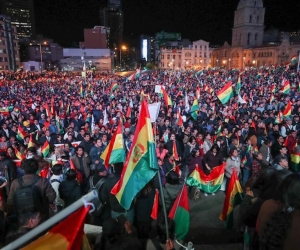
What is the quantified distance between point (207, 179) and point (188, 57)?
104282mm

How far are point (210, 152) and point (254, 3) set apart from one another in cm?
9316

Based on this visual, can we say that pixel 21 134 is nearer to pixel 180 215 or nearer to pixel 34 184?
pixel 34 184

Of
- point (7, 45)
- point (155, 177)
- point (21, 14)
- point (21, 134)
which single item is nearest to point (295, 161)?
point (155, 177)

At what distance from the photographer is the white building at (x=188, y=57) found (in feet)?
347

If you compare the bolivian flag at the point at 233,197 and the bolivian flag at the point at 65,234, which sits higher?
the bolivian flag at the point at 65,234

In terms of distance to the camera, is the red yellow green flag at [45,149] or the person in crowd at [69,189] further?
the red yellow green flag at [45,149]

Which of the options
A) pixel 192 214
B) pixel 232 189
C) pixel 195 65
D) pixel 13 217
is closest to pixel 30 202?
pixel 13 217

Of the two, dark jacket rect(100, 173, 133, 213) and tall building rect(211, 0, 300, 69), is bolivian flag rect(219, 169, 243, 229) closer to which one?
dark jacket rect(100, 173, 133, 213)

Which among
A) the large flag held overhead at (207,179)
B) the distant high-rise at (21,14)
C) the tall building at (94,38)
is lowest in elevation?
the large flag held overhead at (207,179)

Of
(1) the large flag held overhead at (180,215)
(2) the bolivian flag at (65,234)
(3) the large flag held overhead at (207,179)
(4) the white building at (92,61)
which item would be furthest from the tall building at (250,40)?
(2) the bolivian flag at (65,234)

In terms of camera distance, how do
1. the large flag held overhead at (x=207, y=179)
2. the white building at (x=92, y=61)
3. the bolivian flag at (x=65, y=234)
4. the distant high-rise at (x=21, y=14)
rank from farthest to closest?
the distant high-rise at (x=21, y=14) → the white building at (x=92, y=61) → the large flag held overhead at (x=207, y=179) → the bolivian flag at (x=65, y=234)

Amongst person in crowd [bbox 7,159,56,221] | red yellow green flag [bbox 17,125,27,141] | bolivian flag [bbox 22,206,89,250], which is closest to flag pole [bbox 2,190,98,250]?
bolivian flag [bbox 22,206,89,250]

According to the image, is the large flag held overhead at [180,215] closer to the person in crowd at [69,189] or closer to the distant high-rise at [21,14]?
the person in crowd at [69,189]

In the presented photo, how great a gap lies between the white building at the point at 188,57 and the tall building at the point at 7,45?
56360 mm
